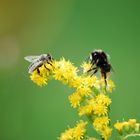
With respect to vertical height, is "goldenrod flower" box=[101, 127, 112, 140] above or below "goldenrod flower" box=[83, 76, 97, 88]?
below

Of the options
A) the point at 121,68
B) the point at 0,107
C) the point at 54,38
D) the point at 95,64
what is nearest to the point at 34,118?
the point at 0,107

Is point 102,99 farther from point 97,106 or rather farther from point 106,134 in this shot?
point 106,134

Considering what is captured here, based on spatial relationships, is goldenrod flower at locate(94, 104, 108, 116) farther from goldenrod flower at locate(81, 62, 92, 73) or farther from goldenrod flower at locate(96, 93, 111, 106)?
goldenrod flower at locate(81, 62, 92, 73)

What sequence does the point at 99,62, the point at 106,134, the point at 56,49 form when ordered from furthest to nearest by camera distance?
the point at 56,49, the point at 99,62, the point at 106,134

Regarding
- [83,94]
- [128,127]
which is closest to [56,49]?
[128,127]

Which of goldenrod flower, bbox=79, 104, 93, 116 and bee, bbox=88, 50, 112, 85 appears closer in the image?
goldenrod flower, bbox=79, 104, 93, 116

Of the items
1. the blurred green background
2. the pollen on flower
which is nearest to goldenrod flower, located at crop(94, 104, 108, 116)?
the pollen on flower

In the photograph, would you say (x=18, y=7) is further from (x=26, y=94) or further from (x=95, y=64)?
(x=95, y=64)

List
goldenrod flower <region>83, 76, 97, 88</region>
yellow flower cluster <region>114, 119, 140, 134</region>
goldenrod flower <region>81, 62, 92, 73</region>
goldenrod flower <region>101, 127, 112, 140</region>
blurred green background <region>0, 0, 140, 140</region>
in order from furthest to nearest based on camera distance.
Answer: blurred green background <region>0, 0, 140, 140</region>
goldenrod flower <region>81, 62, 92, 73</region>
yellow flower cluster <region>114, 119, 140, 134</region>
goldenrod flower <region>83, 76, 97, 88</region>
goldenrod flower <region>101, 127, 112, 140</region>

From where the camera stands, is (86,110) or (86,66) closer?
(86,110)

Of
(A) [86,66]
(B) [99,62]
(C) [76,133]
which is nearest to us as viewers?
(C) [76,133]

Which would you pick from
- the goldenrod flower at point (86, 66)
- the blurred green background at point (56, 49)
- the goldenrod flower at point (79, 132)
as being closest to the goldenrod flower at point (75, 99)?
the goldenrod flower at point (79, 132)
